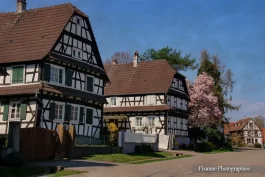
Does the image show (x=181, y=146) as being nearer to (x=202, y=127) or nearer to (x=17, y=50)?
(x=202, y=127)

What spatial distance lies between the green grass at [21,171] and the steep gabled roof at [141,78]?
31496 mm

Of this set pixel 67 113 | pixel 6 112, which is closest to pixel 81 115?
pixel 67 113

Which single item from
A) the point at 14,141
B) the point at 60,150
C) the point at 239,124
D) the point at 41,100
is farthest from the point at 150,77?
the point at 239,124

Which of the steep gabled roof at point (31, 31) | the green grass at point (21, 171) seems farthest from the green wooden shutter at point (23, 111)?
the green grass at point (21, 171)

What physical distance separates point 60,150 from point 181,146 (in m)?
28.0

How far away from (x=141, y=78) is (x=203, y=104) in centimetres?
1190

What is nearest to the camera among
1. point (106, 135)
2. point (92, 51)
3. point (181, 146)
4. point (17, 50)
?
point (17, 50)

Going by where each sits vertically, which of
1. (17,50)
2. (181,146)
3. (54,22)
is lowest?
(181,146)

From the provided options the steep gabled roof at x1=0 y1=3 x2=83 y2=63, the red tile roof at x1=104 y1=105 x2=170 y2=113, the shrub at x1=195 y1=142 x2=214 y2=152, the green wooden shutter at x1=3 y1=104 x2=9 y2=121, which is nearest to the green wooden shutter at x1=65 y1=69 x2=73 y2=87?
the steep gabled roof at x1=0 y1=3 x2=83 y2=63

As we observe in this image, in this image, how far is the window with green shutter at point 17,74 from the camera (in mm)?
30141

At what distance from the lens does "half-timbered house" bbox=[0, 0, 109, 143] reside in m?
29.1

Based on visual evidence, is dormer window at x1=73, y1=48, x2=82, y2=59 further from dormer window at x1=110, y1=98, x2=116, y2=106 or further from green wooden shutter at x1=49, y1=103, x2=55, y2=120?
dormer window at x1=110, y1=98, x2=116, y2=106

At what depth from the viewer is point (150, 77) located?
5153 centimetres

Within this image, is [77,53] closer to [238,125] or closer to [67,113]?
[67,113]
